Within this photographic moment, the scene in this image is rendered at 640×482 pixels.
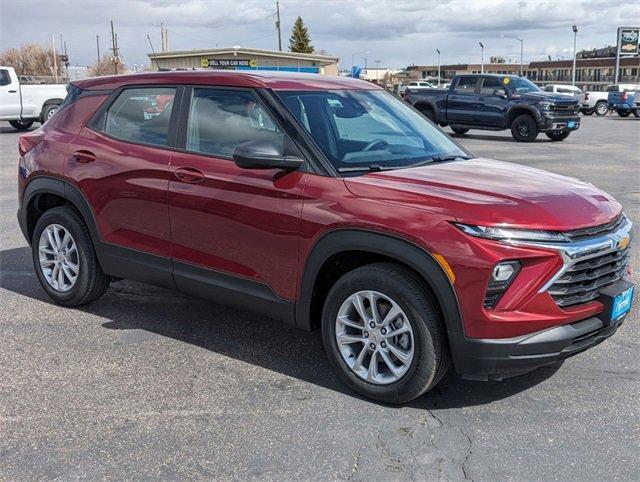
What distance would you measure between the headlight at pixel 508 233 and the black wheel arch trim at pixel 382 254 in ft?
0.79

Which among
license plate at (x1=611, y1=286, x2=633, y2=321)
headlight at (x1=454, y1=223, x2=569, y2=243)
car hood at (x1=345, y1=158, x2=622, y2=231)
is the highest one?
car hood at (x1=345, y1=158, x2=622, y2=231)

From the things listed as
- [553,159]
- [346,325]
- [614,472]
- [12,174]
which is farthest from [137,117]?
[553,159]

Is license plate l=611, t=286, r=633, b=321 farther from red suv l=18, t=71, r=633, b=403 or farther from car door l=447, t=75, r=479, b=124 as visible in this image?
car door l=447, t=75, r=479, b=124

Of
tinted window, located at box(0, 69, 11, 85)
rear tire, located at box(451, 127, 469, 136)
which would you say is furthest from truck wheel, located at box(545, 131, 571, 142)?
tinted window, located at box(0, 69, 11, 85)

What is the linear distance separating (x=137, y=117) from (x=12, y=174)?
969 cm

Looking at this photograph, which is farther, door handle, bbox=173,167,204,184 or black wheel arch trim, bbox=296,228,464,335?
door handle, bbox=173,167,204,184

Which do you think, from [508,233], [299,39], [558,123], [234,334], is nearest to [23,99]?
[558,123]

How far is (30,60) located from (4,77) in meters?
49.9

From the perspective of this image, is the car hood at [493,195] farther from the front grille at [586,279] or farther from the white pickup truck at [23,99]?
the white pickup truck at [23,99]

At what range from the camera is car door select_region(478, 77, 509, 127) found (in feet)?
68.7

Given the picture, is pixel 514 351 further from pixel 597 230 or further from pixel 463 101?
pixel 463 101

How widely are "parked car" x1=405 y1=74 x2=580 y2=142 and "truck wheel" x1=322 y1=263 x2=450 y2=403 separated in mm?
17848

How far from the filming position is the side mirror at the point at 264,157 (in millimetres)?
3875

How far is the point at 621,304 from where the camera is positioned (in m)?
3.75
